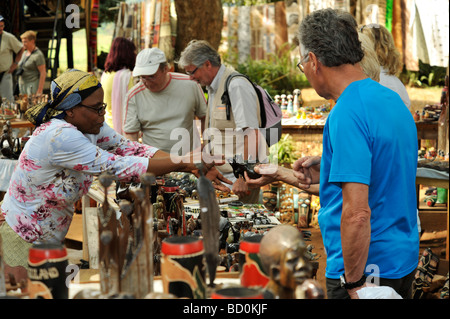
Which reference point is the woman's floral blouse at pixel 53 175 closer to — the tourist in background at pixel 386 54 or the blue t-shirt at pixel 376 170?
the blue t-shirt at pixel 376 170

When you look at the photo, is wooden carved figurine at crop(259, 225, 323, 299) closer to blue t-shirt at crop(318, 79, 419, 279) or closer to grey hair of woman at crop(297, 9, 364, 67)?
blue t-shirt at crop(318, 79, 419, 279)

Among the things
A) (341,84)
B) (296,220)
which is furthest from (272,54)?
(341,84)

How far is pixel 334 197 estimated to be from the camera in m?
1.85

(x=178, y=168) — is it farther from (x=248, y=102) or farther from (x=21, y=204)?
(x=248, y=102)

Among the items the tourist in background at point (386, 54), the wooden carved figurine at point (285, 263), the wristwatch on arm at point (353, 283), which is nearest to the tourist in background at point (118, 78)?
the tourist in background at point (386, 54)

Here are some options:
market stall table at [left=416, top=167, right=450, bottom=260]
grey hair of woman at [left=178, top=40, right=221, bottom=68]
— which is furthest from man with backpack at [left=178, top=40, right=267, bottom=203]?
market stall table at [left=416, top=167, right=450, bottom=260]

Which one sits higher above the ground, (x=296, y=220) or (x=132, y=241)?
(x=132, y=241)

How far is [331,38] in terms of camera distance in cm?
176

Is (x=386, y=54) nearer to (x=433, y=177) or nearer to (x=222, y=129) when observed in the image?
(x=222, y=129)

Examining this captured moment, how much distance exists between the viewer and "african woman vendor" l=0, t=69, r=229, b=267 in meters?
2.25

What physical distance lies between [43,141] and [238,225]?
3.44 feet

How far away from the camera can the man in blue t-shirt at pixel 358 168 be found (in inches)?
66.7

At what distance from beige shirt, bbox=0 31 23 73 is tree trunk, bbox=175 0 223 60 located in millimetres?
2400

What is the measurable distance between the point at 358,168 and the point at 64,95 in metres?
1.25
